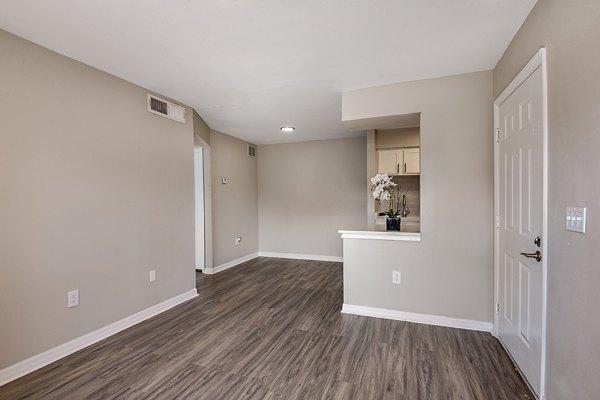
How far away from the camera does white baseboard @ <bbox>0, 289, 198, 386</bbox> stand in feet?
6.42

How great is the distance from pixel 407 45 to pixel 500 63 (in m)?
0.88

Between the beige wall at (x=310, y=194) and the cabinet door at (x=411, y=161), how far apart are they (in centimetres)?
92

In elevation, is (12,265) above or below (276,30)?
below

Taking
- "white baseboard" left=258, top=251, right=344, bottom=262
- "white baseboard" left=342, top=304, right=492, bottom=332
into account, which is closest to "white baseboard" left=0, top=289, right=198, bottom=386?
"white baseboard" left=342, top=304, right=492, bottom=332

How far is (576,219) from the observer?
1293mm

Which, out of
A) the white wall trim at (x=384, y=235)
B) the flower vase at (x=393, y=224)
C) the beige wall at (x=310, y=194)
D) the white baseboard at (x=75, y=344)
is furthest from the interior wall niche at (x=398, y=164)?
the white baseboard at (x=75, y=344)

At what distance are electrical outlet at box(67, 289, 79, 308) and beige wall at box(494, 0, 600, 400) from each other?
331 cm

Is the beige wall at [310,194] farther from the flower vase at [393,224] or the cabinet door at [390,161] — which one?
the flower vase at [393,224]

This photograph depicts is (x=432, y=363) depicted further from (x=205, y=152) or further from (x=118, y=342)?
(x=205, y=152)

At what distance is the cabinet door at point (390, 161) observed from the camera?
4.63 m

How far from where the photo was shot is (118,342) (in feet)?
8.11

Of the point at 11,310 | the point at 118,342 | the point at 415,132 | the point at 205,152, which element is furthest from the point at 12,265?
the point at 415,132

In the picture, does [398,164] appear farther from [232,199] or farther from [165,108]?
[165,108]

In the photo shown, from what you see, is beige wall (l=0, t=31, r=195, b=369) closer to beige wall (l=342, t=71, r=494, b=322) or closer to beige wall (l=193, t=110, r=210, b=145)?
beige wall (l=193, t=110, r=210, b=145)
